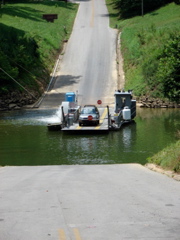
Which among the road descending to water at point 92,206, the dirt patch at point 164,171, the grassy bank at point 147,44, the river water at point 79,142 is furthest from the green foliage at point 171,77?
the dirt patch at point 164,171

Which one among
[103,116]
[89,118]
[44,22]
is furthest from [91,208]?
[44,22]

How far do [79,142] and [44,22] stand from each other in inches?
2533

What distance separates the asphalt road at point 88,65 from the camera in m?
66.1

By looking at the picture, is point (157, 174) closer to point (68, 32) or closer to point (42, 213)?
point (42, 213)

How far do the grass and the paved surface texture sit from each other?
202ft

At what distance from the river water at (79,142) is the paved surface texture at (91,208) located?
12.1 m

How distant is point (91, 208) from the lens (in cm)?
1274

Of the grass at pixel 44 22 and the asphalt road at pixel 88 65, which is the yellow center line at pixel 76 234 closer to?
the asphalt road at pixel 88 65

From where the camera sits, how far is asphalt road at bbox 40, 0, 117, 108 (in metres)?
66.1

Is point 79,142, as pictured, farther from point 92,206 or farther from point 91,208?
point 91,208

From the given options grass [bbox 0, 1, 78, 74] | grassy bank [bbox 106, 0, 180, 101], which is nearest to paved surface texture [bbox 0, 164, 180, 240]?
grassy bank [bbox 106, 0, 180, 101]

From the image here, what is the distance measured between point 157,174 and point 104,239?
412 inches

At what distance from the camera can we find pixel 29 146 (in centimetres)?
3653

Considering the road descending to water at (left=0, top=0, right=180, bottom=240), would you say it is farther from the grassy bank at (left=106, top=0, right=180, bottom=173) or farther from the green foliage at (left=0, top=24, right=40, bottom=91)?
the green foliage at (left=0, top=24, right=40, bottom=91)
